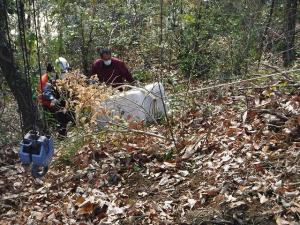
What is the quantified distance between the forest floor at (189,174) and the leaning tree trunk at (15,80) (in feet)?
2.83

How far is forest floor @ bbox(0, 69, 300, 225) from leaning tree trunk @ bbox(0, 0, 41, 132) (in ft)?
2.83

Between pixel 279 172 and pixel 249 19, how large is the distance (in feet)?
19.7

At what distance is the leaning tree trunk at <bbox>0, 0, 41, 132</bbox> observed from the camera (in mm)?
6480

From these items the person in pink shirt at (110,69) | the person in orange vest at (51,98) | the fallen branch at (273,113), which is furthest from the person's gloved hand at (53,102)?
the fallen branch at (273,113)

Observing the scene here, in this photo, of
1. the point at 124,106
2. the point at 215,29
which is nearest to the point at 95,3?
the point at 215,29

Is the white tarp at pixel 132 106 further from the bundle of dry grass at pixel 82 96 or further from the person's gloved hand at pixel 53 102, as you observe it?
the person's gloved hand at pixel 53 102

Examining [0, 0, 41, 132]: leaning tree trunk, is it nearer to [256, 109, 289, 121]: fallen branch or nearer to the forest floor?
the forest floor

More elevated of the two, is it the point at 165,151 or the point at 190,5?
the point at 190,5

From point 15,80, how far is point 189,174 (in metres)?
3.24

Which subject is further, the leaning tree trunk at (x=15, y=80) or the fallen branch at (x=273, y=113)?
the leaning tree trunk at (x=15, y=80)

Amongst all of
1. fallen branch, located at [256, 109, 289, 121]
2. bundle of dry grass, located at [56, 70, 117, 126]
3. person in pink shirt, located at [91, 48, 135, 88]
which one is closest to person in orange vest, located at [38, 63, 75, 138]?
bundle of dry grass, located at [56, 70, 117, 126]

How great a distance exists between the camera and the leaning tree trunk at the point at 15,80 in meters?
6.48

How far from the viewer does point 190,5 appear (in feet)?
37.4

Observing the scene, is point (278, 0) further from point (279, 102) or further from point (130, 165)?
point (130, 165)
